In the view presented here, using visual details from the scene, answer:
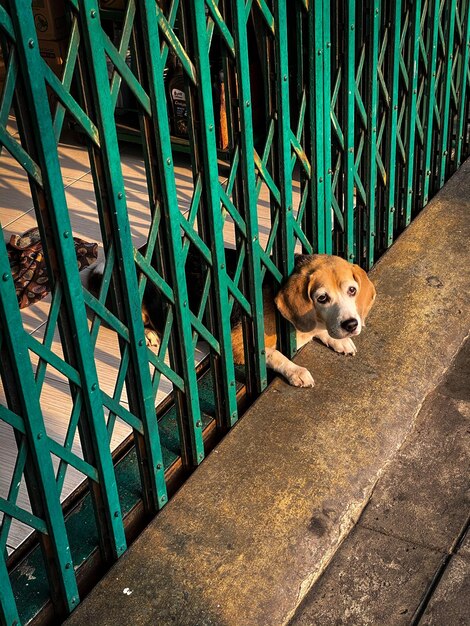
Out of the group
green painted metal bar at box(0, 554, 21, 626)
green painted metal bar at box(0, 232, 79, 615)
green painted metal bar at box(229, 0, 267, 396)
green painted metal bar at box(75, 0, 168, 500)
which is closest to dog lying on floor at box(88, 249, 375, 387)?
green painted metal bar at box(229, 0, 267, 396)

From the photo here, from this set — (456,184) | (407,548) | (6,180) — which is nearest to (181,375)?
(407,548)

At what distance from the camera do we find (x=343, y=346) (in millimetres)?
4031

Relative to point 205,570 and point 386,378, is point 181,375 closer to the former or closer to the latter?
point 205,570

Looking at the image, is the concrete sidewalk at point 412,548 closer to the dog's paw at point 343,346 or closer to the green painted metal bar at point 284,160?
the dog's paw at point 343,346

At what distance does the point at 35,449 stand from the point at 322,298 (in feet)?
5.30

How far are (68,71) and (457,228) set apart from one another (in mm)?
3112

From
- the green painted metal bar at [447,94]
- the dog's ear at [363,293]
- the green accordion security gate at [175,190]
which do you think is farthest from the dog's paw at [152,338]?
the green painted metal bar at [447,94]

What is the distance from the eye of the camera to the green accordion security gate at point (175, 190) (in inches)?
96.2

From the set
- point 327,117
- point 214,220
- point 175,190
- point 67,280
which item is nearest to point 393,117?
point 327,117

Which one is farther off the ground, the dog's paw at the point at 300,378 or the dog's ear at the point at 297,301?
the dog's ear at the point at 297,301

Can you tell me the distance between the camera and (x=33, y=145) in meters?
2.36

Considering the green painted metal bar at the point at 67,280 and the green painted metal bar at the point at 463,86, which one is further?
the green painted metal bar at the point at 463,86

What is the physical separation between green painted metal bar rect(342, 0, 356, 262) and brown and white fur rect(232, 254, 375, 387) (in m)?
0.40

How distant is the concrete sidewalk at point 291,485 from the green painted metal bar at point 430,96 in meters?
0.83
